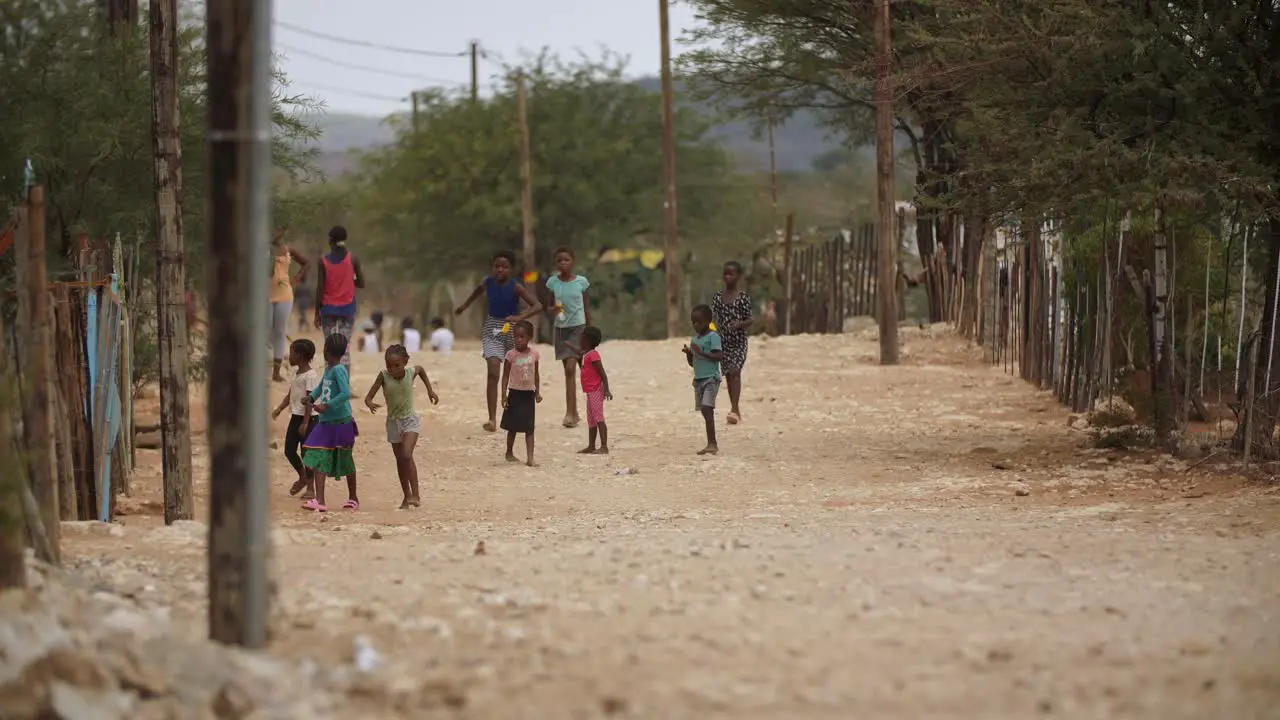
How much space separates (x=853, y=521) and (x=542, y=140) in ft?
101

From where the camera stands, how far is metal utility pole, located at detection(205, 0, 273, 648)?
19.7 ft

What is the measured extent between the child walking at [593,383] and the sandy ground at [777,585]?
50 cm

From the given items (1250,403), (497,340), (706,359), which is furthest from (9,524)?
(497,340)

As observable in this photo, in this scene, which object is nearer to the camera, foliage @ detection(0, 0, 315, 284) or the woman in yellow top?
foliage @ detection(0, 0, 315, 284)

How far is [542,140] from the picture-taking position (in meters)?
40.7

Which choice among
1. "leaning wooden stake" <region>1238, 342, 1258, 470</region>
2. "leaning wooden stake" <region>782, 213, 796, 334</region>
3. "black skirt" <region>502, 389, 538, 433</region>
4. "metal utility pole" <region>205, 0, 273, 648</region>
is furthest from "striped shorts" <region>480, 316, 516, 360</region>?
"leaning wooden stake" <region>782, 213, 796, 334</region>

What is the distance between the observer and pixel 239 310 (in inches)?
239

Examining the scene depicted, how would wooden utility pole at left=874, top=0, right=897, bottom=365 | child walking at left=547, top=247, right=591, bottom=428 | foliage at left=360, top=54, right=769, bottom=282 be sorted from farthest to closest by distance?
foliage at left=360, top=54, right=769, bottom=282
wooden utility pole at left=874, top=0, right=897, bottom=365
child walking at left=547, top=247, right=591, bottom=428

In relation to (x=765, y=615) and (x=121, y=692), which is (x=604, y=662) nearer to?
(x=765, y=615)

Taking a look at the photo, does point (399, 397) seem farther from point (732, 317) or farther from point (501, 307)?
point (732, 317)

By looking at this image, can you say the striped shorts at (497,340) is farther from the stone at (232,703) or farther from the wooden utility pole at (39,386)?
the stone at (232,703)

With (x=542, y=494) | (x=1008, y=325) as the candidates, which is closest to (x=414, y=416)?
(x=542, y=494)

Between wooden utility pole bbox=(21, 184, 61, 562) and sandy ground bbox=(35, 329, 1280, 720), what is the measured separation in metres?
0.36

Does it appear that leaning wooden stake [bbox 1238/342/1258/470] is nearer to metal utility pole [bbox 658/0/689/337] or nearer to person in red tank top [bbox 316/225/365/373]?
person in red tank top [bbox 316/225/365/373]
